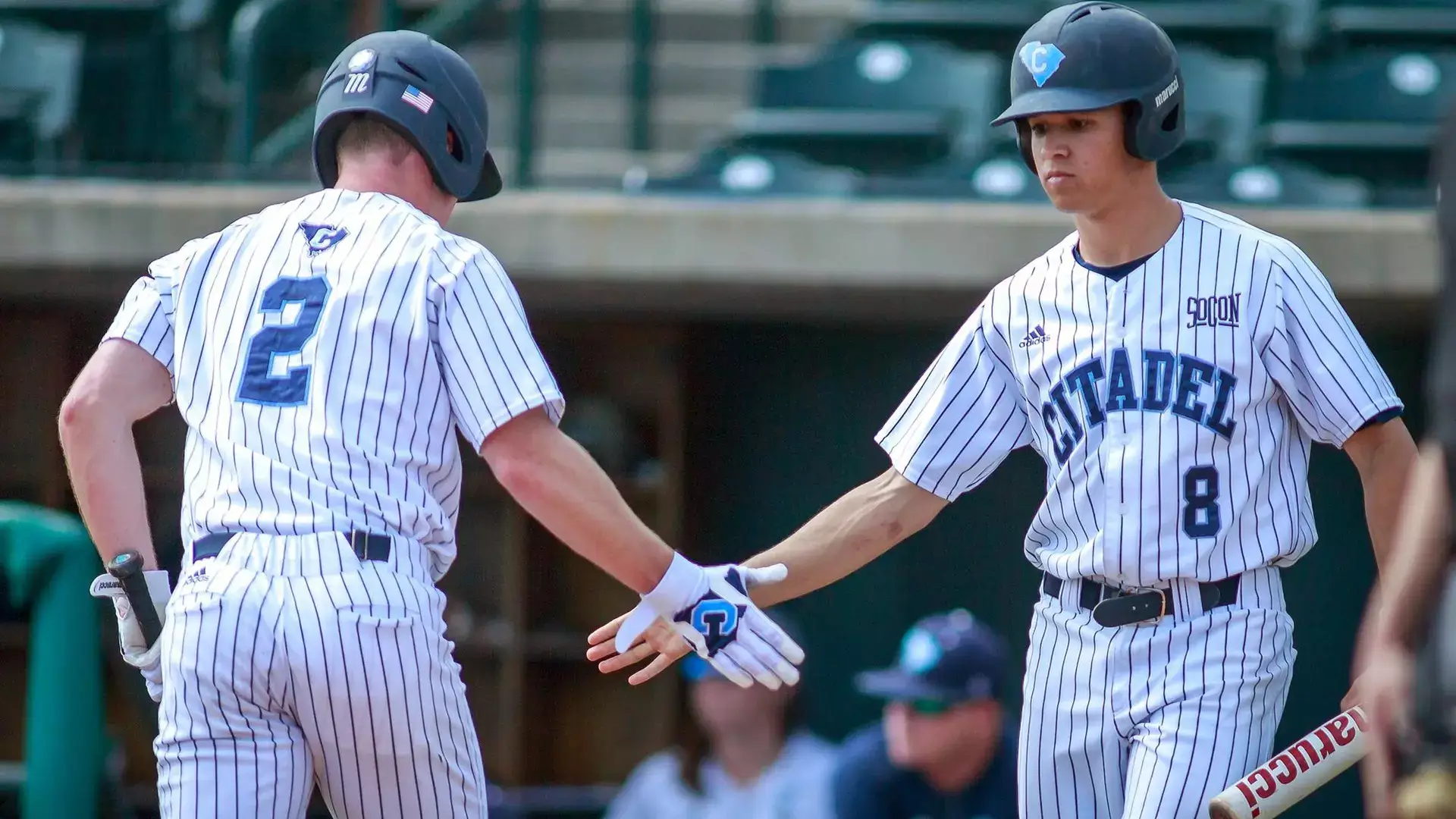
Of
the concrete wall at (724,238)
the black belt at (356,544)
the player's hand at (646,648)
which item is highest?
the concrete wall at (724,238)

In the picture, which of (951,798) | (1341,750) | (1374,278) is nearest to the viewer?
(1341,750)

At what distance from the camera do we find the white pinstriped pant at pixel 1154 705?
2.71 m

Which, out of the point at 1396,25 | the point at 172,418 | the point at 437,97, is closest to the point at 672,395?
the point at 172,418

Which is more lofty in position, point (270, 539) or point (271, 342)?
point (271, 342)

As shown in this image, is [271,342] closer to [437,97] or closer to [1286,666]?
[437,97]

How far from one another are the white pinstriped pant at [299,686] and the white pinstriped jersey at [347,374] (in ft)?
0.25

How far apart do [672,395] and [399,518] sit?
3.90m

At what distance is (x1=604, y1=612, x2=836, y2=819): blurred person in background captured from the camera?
210 inches

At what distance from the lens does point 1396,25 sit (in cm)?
705

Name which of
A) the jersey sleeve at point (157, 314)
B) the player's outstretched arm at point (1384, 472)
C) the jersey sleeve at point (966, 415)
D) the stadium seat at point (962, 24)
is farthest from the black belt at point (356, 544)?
the stadium seat at point (962, 24)

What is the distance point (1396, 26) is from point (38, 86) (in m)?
5.01

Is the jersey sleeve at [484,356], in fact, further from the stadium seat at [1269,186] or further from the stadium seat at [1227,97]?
the stadium seat at [1227,97]

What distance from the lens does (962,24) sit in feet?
23.1

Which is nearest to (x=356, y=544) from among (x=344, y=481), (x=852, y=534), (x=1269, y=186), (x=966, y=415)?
(x=344, y=481)
